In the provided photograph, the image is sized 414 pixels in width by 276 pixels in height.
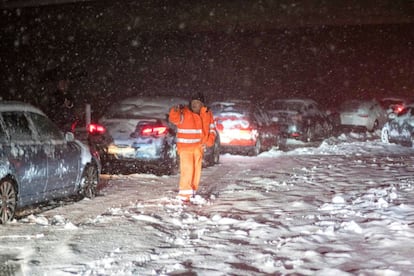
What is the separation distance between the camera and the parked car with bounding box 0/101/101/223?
7.61m

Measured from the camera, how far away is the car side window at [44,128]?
8.67 meters

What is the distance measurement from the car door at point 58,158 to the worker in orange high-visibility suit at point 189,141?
64.7 inches

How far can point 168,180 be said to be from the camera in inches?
468

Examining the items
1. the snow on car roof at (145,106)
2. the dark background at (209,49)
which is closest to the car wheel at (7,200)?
the snow on car roof at (145,106)

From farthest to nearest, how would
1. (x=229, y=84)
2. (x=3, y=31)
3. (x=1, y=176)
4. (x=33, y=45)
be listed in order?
1. (x=229, y=84)
2. (x=33, y=45)
3. (x=3, y=31)
4. (x=1, y=176)

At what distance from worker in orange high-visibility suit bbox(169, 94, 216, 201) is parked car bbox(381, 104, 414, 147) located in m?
11.4

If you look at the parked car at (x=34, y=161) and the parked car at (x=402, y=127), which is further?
the parked car at (x=402, y=127)

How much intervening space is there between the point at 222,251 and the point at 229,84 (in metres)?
28.3

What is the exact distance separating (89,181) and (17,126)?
2121 millimetres

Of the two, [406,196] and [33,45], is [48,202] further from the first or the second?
[33,45]

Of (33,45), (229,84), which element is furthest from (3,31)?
(229,84)

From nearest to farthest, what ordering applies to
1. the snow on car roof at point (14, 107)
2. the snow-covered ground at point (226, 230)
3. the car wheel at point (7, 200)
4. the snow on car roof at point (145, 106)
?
the snow-covered ground at point (226, 230) → the car wheel at point (7, 200) → the snow on car roof at point (14, 107) → the snow on car roof at point (145, 106)

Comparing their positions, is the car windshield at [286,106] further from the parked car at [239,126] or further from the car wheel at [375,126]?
the car wheel at [375,126]

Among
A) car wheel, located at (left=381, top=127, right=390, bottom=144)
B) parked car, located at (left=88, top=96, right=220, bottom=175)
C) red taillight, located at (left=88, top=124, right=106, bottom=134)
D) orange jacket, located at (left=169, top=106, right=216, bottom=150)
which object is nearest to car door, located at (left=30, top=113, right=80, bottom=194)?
orange jacket, located at (left=169, top=106, right=216, bottom=150)
